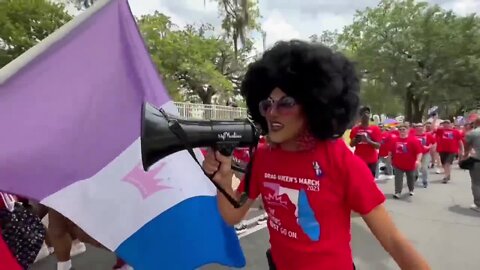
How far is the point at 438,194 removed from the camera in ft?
31.7

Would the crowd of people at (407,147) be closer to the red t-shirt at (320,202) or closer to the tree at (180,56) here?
the red t-shirt at (320,202)

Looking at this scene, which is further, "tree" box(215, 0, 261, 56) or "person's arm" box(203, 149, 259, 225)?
"tree" box(215, 0, 261, 56)

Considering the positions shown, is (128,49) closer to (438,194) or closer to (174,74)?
(438,194)

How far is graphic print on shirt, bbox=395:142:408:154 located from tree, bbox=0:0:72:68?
419 inches

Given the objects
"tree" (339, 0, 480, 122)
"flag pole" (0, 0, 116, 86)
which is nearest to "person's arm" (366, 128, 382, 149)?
"flag pole" (0, 0, 116, 86)

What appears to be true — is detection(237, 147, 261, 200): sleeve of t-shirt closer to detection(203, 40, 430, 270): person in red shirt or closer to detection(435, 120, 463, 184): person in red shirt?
detection(203, 40, 430, 270): person in red shirt

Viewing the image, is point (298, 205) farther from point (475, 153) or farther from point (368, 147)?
point (475, 153)

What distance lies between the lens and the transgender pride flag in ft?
8.04

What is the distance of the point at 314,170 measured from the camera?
1.79 metres

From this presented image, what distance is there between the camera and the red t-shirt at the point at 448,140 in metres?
11.9

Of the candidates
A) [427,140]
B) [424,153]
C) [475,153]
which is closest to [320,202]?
[475,153]

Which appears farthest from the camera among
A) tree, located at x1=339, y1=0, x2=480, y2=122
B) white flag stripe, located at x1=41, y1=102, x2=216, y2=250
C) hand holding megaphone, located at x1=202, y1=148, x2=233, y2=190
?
tree, located at x1=339, y1=0, x2=480, y2=122

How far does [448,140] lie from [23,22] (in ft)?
41.4

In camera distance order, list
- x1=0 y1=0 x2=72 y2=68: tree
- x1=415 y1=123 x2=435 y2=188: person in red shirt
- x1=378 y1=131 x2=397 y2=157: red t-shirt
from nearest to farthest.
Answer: x1=378 y1=131 x2=397 y2=157: red t-shirt < x1=415 y1=123 x2=435 y2=188: person in red shirt < x1=0 y1=0 x2=72 y2=68: tree
